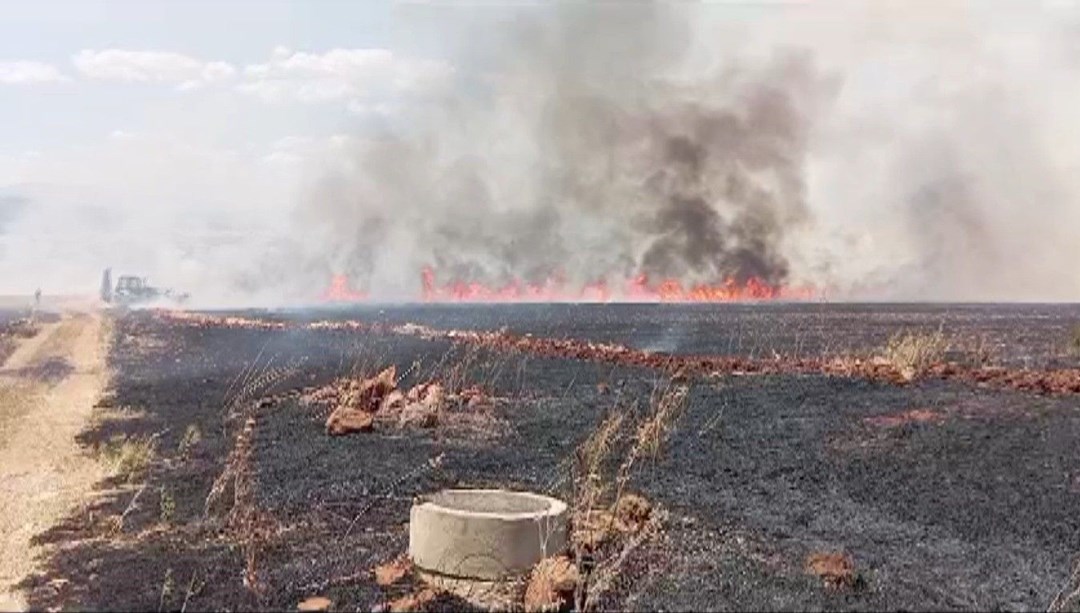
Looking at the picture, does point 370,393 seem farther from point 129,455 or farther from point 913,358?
point 913,358

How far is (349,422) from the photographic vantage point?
22.8 meters

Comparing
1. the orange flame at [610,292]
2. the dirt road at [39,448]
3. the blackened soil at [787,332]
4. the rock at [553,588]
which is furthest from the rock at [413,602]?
the orange flame at [610,292]

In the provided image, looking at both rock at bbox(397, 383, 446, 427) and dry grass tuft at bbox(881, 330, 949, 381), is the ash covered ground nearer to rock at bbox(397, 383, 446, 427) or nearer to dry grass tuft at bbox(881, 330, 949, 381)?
rock at bbox(397, 383, 446, 427)

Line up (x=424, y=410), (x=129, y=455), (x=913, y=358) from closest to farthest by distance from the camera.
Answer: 1. (x=129, y=455)
2. (x=424, y=410)
3. (x=913, y=358)

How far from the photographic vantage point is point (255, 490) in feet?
57.0

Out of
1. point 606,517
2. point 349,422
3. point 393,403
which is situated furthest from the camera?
point 393,403

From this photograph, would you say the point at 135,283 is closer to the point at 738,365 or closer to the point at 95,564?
the point at 738,365

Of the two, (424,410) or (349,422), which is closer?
(349,422)

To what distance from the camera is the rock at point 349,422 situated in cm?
2272

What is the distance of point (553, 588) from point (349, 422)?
12568 mm

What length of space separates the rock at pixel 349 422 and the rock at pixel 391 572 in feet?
33.8

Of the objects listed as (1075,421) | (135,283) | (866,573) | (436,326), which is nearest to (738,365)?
(1075,421)

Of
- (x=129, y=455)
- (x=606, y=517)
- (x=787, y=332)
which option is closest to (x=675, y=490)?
(x=606, y=517)

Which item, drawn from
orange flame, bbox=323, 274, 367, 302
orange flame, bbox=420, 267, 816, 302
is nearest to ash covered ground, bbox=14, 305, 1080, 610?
orange flame, bbox=420, 267, 816, 302
